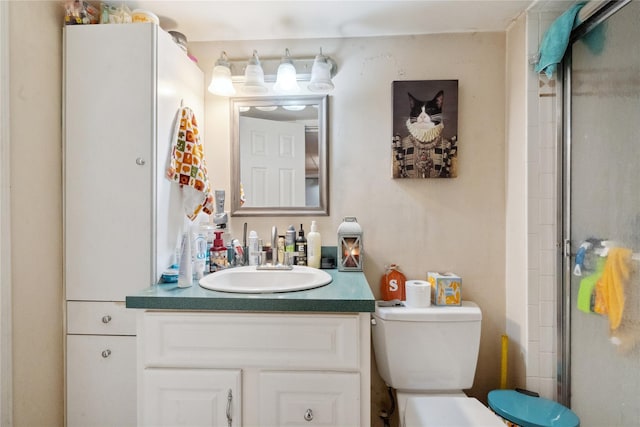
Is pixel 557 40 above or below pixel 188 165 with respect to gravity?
above

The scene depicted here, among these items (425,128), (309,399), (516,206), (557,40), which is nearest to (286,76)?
(425,128)

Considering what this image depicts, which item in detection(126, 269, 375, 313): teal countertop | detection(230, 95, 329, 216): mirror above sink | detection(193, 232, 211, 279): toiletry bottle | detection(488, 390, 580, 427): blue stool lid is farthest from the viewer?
detection(230, 95, 329, 216): mirror above sink

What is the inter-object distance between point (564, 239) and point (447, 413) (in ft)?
2.80

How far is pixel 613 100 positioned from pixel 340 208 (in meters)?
1.11

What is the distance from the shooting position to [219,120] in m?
1.60

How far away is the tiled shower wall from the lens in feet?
4.34

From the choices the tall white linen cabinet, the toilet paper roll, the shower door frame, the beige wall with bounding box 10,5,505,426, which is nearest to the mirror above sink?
the beige wall with bounding box 10,5,505,426

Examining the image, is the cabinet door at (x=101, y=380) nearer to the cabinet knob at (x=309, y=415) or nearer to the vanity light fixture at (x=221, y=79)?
the cabinet knob at (x=309, y=415)

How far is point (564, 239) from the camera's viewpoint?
1309 mm

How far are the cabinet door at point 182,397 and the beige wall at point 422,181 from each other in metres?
0.79

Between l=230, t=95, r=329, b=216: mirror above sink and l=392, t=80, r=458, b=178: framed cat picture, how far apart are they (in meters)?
0.36

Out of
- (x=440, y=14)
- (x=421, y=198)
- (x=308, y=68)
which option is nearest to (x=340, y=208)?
(x=421, y=198)

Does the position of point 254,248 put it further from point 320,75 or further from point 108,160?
point 320,75

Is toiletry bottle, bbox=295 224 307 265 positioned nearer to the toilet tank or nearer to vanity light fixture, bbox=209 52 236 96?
the toilet tank
